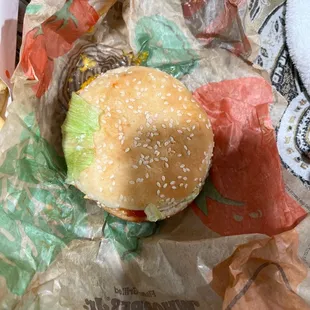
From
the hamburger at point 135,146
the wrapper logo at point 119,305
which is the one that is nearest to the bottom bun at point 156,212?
the hamburger at point 135,146

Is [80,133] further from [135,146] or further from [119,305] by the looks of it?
[119,305]

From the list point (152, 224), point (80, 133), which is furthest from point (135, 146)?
point (152, 224)

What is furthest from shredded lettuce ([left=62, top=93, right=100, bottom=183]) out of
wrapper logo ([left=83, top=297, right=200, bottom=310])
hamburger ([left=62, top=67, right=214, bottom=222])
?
wrapper logo ([left=83, top=297, right=200, bottom=310])

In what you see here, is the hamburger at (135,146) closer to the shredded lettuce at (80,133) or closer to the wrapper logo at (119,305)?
the shredded lettuce at (80,133)

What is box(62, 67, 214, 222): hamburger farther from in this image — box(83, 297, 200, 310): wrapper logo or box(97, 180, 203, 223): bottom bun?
box(83, 297, 200, 310): wrapper logo

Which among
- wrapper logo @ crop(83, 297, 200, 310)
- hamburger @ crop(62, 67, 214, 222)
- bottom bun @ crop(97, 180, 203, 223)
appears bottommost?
wrapper logo @ crop(83, 297, 200, 310)

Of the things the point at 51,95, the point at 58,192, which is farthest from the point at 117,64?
the point at 58,192
